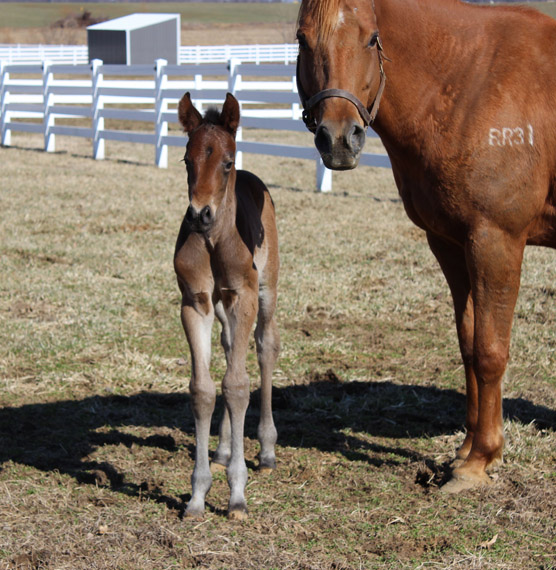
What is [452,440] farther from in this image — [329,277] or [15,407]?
[329,277]

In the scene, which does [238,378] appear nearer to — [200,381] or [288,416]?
[200,381]

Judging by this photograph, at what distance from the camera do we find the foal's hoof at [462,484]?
11.8 ft

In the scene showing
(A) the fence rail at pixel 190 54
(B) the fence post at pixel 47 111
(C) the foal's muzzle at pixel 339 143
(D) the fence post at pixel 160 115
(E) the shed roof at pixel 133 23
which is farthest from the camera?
(E) the shed roof at pixel 133 23

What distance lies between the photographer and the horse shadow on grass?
391 cm

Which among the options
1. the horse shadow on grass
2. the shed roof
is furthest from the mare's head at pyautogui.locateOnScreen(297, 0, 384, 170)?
the shed roof

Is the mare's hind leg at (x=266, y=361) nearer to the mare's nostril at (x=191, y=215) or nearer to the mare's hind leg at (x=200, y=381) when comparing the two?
the mare's hind leg at (x=200, y=381)

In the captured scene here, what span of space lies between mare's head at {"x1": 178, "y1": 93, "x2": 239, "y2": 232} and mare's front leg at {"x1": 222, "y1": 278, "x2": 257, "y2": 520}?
0.41m

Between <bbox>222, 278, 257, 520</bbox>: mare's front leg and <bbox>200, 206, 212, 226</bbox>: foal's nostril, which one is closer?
<bbox>200, 206, 212, 226</bbox>: foal's nostril

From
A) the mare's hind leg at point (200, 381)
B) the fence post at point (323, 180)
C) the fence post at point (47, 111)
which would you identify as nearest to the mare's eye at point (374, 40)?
the mare's hind leg at point (200, 381)

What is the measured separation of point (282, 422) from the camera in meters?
4.43

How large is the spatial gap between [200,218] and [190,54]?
4058 centimetres

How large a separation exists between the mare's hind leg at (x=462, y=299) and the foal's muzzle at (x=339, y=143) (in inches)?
41.6

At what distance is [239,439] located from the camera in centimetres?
333

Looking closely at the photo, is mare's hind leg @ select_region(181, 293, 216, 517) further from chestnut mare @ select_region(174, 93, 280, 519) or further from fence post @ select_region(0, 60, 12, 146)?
fence post @ select_region(0, 60, 12, 146)
